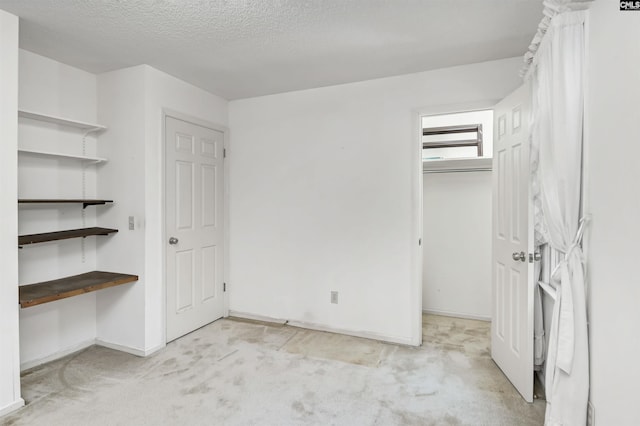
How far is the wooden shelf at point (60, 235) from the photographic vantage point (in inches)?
94.8

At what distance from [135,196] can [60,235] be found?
23.4 inches

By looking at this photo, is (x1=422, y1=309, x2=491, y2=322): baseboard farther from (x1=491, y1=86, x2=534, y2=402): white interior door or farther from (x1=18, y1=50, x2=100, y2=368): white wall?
(x1=18, y1=50, x2=100, y2=368): white wall

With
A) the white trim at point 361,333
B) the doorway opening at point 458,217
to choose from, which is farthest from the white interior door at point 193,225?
the doorway opening at point 458,217

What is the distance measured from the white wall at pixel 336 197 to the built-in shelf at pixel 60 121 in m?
1.32

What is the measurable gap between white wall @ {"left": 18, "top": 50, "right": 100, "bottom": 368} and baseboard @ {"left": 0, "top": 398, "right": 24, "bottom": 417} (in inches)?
24.3

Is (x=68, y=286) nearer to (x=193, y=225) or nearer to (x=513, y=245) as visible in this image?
(x=193, y=225)

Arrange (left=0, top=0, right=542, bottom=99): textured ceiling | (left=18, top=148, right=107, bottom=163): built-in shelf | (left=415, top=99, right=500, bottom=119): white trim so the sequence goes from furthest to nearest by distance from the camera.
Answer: (left=415, top=99, right=500, bottom=119): white trim → (left=18, top=148, right=107, bottom=163): built-in shelf → (left=0, top=0, right=542, bottom=99): textured ceiling

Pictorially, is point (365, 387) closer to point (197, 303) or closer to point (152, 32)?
point (197, 303)

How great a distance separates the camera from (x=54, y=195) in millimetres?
2842

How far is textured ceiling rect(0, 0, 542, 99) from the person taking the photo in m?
2.07

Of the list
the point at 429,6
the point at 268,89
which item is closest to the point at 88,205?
the point at 268,89

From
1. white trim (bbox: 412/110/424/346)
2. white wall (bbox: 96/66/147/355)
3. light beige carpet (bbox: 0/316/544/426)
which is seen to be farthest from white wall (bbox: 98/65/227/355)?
white trim (bbox: 412/110/424/346)

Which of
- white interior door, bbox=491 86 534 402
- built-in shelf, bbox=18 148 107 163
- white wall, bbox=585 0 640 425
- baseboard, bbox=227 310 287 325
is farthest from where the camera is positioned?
baseboard, bbox=227 310 287 325

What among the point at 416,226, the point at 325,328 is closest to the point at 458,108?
the point at 416,226
